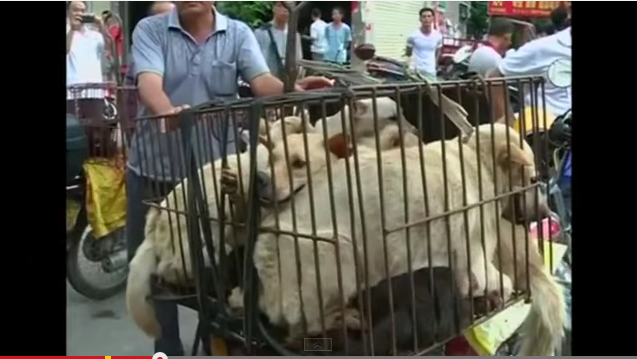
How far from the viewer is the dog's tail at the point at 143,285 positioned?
1.34 meters

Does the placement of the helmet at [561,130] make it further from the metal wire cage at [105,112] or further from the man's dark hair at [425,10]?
the metal wire cage at [105,112]

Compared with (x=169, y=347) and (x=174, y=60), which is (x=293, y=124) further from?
(x=169, y=347)

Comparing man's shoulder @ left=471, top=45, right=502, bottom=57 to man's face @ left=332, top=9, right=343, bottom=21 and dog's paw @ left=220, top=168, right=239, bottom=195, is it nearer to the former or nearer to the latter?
man's face @ left=332, top=9, right=343, bottom=21

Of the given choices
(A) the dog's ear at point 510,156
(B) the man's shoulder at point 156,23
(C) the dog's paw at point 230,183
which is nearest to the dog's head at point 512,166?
(A) the dog's ear at point 510,156

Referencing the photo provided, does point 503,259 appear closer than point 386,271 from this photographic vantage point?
No

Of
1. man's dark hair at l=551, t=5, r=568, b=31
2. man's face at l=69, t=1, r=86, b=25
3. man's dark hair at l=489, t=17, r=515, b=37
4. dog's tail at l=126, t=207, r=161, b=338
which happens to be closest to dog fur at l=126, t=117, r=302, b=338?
dog's tail at l=126, t=207, r=161, b=338

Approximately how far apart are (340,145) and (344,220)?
125mm

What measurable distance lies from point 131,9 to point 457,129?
70 cm

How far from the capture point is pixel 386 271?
3.76 feet

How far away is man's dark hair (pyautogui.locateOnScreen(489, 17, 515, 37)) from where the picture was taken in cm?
148

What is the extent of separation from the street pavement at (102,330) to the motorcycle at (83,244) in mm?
22

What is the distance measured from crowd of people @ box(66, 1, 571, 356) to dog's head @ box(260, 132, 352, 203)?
0.24 meters
